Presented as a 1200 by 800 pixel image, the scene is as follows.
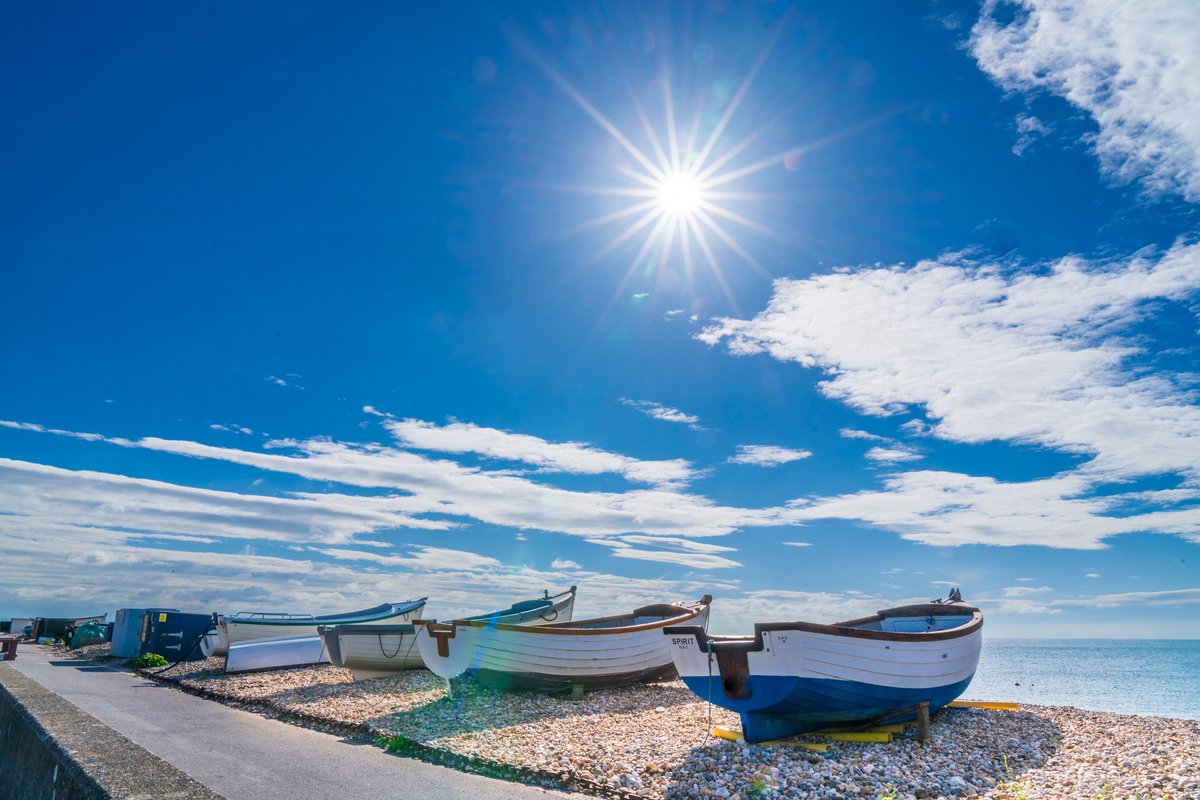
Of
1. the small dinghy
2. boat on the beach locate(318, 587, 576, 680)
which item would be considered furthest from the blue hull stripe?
the small dinghy

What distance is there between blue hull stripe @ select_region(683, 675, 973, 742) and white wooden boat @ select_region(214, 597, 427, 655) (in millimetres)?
14165

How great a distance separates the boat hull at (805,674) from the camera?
9398 mm

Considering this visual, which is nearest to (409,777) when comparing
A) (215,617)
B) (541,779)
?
(541,779)

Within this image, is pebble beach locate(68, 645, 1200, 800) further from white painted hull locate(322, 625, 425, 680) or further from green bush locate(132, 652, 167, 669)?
green bush locate(132, 652, 167, 669)

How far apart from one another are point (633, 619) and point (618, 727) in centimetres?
628

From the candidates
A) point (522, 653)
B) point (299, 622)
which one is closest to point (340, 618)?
point (299, 622)

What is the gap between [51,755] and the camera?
23.2 feet

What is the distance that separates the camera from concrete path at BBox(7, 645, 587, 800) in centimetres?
756

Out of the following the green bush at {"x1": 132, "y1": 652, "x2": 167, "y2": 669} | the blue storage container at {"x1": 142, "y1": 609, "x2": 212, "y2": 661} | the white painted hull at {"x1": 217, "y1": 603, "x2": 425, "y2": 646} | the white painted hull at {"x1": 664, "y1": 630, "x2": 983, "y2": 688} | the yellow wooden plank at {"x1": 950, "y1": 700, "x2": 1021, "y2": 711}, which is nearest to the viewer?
the white painted hull at {"x1": 664, "y1": 630, "x2": 983, "y2": 688}

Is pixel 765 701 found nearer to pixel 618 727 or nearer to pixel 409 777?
pixel 618 727

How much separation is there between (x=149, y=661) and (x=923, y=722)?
22908mm

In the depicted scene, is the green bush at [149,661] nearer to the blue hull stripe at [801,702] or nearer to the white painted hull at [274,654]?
the white painted hull at [274,654]

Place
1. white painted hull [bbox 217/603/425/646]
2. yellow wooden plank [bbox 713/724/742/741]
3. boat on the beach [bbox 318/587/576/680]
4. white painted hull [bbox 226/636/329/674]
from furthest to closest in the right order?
white painted hull [bbox 217/603/425/646]
white painted hull [bbox 226/636/329/674]
boat on the beach [bbox 318/587/576/680]
yellow wooden plank [bbox 713/724/742/741]

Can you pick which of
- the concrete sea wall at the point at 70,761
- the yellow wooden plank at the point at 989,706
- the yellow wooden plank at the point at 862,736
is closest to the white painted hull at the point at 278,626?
the concrete sea wall at the point at 70,761
